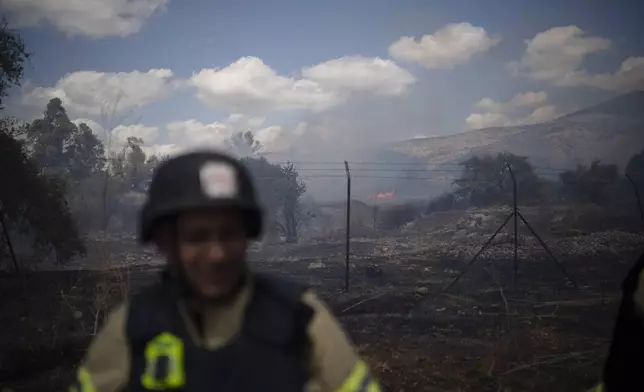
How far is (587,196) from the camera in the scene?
372 inches

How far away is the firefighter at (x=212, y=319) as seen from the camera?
Result: 1.45 metres

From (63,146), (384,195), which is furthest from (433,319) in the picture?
(63,146)

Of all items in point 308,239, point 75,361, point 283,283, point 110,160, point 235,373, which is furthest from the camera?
point 308,239

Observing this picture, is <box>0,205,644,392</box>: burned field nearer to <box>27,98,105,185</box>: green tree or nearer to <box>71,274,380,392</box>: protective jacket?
<box>27,98,105,185</box>: green tree

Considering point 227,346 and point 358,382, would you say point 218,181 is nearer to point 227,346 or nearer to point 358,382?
point 227,346

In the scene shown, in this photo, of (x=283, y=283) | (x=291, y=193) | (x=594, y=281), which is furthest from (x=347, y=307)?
(x=283, y=283)

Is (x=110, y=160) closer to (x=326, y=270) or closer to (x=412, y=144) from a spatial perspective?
(x=326, y=270)

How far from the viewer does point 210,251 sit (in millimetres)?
1533

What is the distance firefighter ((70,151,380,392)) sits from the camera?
1.45 metres

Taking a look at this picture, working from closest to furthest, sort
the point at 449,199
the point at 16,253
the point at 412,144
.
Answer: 1. the point at 16,253
2. the point at 412,144
3. the point at 449,199

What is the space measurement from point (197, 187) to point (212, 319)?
44 centimetres

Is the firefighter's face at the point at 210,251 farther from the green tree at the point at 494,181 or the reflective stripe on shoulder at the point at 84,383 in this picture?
the green tree at the point at 494,181

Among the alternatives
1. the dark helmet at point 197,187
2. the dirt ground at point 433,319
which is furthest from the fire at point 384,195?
the dark helmet at point 197,187

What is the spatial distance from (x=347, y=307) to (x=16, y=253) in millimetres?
4247
